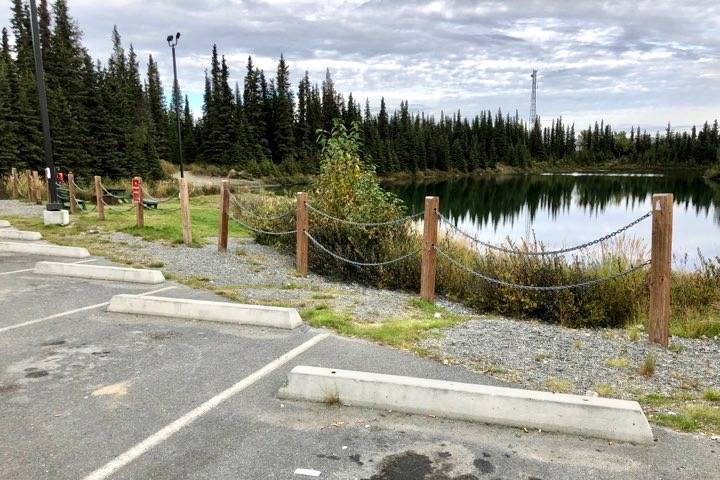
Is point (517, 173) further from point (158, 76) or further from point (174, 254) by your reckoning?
point (174, 254)

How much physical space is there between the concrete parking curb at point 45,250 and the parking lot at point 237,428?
18.6 feet

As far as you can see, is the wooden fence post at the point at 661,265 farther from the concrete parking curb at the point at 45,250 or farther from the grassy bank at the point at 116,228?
the concrete parking curb at the point at 45,250

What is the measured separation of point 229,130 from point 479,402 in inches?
3015

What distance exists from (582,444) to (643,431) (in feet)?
1.39

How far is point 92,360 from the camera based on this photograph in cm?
552

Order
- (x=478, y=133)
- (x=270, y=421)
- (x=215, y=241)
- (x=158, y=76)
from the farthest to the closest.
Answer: (x=478, y=133) < (x=158, y=76) < (x=215, y=241) < (x=270, y=421)

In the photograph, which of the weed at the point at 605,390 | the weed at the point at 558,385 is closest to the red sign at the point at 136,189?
the weed at the point at 558,385

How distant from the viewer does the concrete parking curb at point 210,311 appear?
6.66m

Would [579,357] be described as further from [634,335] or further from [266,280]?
[266,280]

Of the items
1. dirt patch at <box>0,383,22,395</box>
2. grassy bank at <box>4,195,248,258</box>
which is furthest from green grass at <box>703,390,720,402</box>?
grassy bank at <box>4,195,248,258</box>

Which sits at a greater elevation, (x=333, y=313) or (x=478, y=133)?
(x=478, y=133)

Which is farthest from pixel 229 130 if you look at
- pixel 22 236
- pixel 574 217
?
pixel 22 236

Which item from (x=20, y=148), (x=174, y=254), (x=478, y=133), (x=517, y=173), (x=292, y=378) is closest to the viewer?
(x=292, y=378)

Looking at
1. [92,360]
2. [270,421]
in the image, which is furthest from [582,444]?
[92,360]
